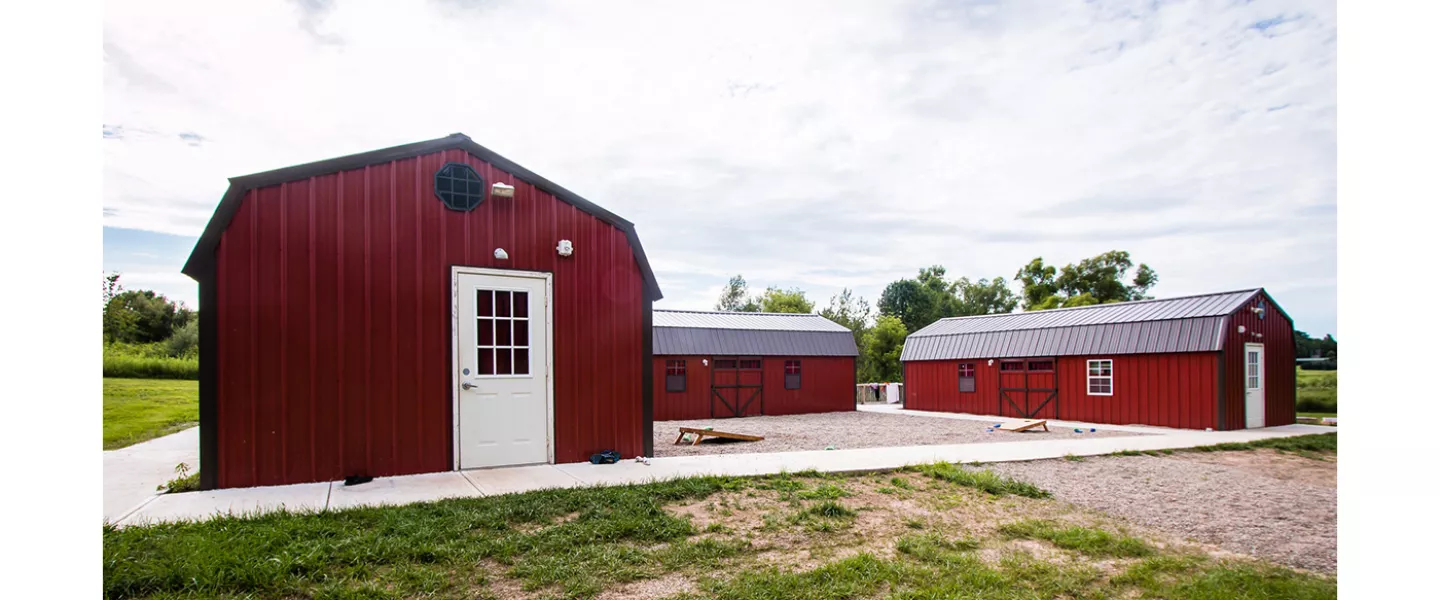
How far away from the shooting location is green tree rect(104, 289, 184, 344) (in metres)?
8.10

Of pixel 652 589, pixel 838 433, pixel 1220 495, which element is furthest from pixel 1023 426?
pixel 652 589

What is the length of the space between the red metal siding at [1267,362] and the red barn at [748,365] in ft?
29.0

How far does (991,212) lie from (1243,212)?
19.8 meters

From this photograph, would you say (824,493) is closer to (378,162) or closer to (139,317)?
(378,162)

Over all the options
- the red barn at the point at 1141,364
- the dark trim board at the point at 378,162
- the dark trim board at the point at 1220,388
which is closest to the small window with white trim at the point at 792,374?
the red barn at the point at 1141,364

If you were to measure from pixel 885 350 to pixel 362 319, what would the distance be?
1073 inches

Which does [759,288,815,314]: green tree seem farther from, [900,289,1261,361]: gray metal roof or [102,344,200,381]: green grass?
[102,344,200,381]: green grass

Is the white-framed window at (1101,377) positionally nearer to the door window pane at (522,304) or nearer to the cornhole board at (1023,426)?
the cornhole board at (1023,426)

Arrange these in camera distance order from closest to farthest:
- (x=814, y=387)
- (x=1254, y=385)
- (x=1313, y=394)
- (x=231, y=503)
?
(x=231, y=503), (x=1254, y=385), (x=1313, y=394), (x=814, y=387)

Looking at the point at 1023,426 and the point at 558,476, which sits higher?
the point at 558,476

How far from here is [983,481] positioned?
6637mm

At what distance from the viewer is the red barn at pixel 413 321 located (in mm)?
6051
